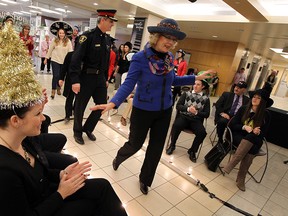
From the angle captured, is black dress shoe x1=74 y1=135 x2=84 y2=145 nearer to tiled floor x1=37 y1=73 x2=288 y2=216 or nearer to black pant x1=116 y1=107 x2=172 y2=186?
tiled floor x1=37 y1=73 x2=288 y2=216

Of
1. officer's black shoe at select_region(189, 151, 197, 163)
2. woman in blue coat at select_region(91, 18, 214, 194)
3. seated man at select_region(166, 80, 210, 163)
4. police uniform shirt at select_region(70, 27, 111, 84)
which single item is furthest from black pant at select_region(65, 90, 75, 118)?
officer's black shoe at select_region(189, 151, 197, 163)

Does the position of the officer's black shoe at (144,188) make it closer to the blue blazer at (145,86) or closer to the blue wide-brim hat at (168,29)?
Answer: the blue blazer at (145,86)

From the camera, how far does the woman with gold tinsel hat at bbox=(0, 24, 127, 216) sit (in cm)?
80

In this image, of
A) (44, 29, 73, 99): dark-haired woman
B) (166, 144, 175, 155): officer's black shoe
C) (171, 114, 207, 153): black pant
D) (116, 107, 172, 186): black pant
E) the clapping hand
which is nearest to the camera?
the clapping hand

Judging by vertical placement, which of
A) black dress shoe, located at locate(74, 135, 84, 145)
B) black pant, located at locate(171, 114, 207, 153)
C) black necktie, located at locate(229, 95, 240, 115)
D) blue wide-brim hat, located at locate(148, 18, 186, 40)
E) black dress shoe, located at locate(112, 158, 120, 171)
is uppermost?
blue wide-brim hat, located at locate(148, 18, 186, 40)

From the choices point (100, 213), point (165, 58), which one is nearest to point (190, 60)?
point (165, 58)

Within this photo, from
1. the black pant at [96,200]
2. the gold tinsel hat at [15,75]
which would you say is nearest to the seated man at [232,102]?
the black pant at [96,200]

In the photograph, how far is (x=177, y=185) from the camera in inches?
95.8

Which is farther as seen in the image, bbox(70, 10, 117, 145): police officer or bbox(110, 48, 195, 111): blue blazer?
bbox(70, 10, 117, 145): police officer

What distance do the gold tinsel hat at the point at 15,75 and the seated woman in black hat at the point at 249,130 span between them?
247 cm

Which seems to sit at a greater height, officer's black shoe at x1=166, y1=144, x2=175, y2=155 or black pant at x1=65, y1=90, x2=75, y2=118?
black pant at x1=65, y1=90, x2=75, y2=118

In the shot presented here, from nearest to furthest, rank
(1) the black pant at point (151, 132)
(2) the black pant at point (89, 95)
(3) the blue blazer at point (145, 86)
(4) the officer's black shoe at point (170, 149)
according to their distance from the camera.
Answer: (3) the blue blazer at point (145, 86), (1) the black pant at point (151, 132), (2) the black pant at point (89, 95), (4) the officer's black shoe at point (170, 149)

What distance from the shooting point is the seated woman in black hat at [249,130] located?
2.61 metres

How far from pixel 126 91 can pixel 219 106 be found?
8.23ft
